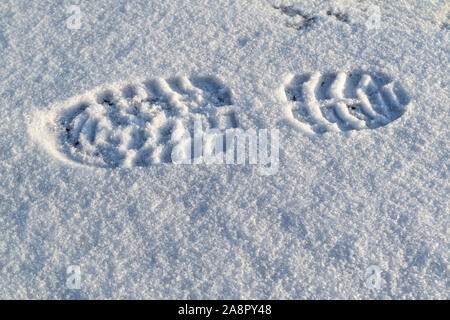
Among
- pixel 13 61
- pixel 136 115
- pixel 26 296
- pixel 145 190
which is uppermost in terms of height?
pixel 13 61

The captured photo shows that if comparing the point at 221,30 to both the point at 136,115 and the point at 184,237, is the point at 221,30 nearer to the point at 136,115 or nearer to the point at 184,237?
the point at 136,115

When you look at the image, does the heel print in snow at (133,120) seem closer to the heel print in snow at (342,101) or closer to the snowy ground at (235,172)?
the snowy ground at (235,172)

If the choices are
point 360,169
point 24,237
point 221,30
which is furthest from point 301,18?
point 24,237

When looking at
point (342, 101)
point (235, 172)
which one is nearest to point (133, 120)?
point (235, 172)

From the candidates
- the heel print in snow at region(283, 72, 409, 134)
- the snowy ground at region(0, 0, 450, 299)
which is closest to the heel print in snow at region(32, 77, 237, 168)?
the snowy ground at region(0, 0, 450, 299)

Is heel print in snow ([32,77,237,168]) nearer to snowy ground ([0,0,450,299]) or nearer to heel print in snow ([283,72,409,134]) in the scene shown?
snowy ground ([0,0,450,299])

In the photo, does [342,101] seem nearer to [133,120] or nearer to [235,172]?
[235,172]
